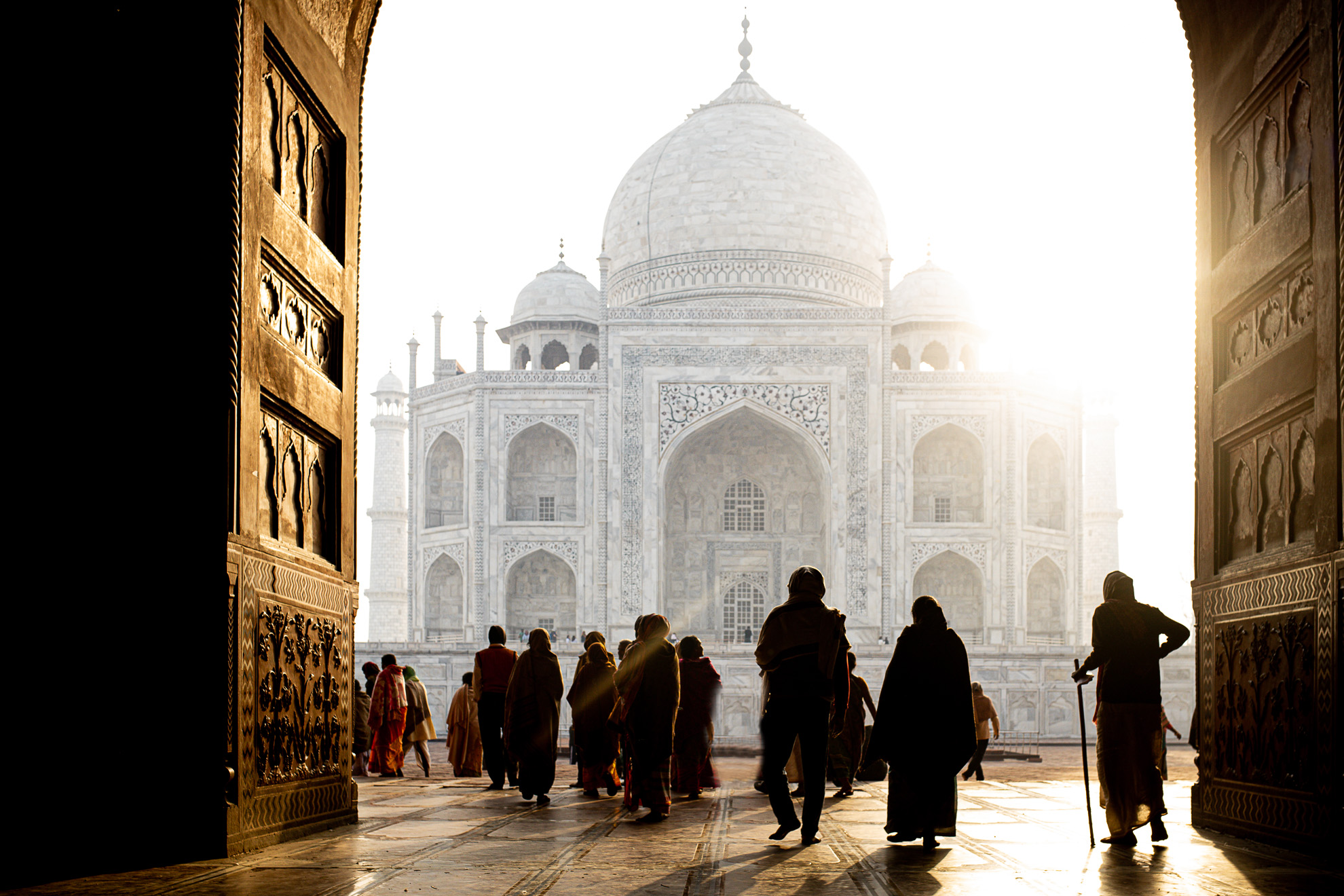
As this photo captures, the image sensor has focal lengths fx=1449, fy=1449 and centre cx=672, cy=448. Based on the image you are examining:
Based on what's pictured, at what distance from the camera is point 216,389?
4.80 meters

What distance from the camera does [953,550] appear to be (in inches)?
998

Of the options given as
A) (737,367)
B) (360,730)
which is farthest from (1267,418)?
(737,367)

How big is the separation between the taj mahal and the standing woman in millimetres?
15696

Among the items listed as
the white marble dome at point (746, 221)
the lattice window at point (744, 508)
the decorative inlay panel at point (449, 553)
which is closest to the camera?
the decorative inlay panel at point (449, 553)

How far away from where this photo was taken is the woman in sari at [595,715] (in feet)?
26.8

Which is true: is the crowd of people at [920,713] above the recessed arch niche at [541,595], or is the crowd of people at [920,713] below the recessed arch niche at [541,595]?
above

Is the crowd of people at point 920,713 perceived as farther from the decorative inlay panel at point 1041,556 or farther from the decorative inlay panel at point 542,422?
the decorative inlay panel at point 1041,556

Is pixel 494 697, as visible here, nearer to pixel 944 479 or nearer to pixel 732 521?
pixel 732 521

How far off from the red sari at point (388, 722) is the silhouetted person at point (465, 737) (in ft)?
1.30

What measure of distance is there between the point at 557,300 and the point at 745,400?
19.4 ft

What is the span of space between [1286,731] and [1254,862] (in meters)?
0.57

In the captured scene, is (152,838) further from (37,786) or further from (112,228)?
(112,228)

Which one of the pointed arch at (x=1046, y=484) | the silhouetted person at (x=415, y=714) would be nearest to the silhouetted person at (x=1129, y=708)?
the silhouetted person at (x=415, y=714)

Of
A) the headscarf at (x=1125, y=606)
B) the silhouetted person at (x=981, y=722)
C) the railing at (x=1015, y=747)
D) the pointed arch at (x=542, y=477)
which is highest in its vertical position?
the pointed arch at (x=542, y=477)
